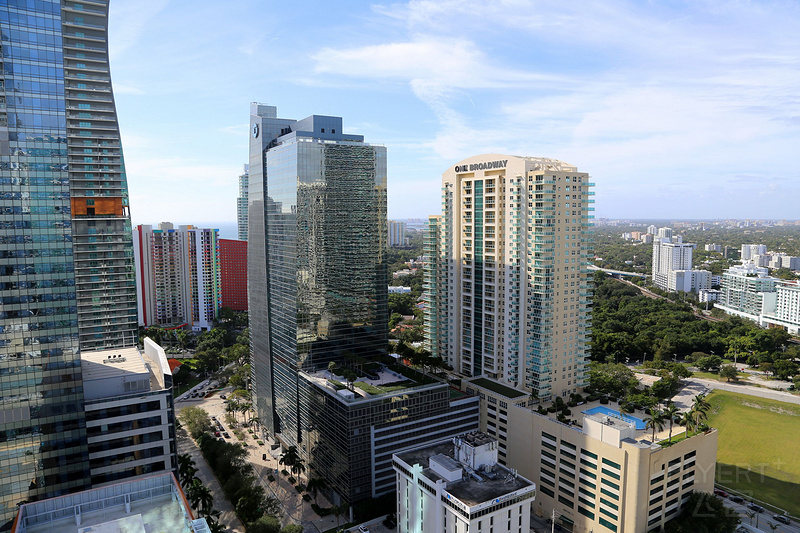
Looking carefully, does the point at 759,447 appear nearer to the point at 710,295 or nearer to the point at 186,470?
the point at 186,470

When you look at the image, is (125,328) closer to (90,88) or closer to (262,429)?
(262,429)

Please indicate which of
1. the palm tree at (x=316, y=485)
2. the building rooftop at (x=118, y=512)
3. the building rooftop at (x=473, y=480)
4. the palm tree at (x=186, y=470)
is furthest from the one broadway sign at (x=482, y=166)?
the building rooftop at (x=118, y=512)

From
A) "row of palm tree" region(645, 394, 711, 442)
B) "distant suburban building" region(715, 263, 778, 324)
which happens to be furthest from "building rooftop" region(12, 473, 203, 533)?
"distant suburban building" region(715, 263, 778, 324)

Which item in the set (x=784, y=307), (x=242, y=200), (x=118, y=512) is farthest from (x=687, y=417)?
(x=242, y=200)

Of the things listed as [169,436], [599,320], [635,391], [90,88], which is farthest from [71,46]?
[599,320]

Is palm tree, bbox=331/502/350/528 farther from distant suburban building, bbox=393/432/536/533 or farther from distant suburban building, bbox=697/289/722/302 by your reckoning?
distant suburban building, bbox=697/289/722/302
